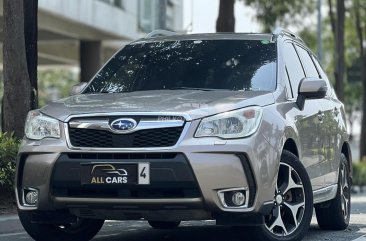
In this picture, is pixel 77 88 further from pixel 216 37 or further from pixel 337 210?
pixel 337 210

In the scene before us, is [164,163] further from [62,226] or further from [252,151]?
[62,226]

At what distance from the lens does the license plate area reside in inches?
246

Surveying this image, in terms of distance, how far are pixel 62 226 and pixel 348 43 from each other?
3256 cm

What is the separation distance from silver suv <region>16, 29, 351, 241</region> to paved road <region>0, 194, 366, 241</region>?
0.68 metres

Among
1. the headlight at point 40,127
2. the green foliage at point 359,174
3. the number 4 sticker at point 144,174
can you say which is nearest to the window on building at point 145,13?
the green foliage at point 359,174

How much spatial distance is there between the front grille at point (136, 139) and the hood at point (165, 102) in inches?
6.7

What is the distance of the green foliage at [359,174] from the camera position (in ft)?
108

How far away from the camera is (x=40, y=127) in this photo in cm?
672

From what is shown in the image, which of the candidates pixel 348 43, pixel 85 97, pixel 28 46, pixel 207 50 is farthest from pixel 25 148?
pixel 348 43

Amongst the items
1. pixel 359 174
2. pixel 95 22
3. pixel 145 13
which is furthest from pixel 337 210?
pixel 359 174

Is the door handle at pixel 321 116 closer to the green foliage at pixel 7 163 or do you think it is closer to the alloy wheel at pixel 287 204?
the alloy wheel at pixel 287 204

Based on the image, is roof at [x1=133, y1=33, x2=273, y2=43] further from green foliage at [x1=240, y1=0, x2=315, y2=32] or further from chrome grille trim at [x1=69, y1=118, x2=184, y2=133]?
green foliage at [x1=240, y1=0, x2=315, y2=32]

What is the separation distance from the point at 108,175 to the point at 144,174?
272mm

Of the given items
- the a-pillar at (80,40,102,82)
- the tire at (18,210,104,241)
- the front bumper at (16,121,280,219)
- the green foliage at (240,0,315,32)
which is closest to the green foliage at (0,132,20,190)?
the tire at (18,210,104,241)
